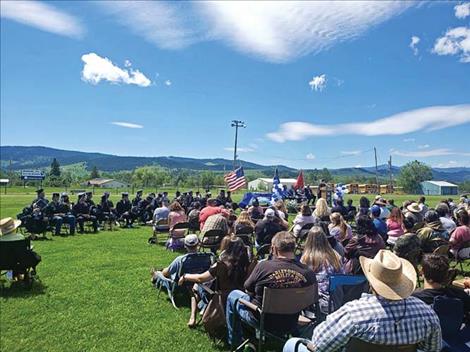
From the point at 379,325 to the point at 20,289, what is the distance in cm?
631

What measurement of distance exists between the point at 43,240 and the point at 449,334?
11524 millimetres

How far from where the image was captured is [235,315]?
4160mm

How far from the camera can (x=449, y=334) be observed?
326 centimetres

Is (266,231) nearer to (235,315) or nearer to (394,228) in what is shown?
(394,228)

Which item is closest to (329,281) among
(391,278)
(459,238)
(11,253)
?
(391,278)

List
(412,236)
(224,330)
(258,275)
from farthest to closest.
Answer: (412,236), (224,330), (258,275)

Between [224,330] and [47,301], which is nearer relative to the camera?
[224,330]

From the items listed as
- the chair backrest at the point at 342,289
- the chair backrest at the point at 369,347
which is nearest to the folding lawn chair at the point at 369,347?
the chair backrest at the point at 369,347

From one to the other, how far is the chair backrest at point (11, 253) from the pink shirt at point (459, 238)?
26.0ft

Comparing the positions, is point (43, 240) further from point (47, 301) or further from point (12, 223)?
point (47, 301)

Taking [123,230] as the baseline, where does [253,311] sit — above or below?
above

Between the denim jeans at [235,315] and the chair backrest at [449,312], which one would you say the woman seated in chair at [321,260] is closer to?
the denim jeans at [235,315]

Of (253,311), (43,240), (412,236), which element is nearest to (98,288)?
(253,311)

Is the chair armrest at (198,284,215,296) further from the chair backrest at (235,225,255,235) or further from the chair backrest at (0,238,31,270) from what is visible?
the chair backrest at (235,225,255,235)
